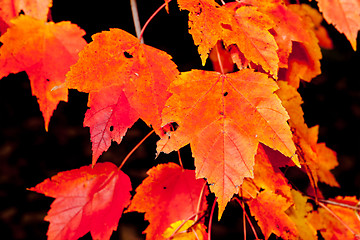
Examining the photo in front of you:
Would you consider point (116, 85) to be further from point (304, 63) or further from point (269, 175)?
point (304, 63)

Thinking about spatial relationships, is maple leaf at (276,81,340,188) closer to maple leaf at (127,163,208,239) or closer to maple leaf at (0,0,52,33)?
maple leaf at (127,163,208,239)

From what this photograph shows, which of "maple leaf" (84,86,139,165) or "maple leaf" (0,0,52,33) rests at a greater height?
"maple leaf" (0,0,52,33)

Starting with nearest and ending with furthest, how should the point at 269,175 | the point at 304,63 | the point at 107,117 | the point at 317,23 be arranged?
1. the point at 107,117
2. the point at 269,175
3. the point at 304,63
4. the point at 317,23

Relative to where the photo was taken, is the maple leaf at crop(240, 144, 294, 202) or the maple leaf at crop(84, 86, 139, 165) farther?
the maple leaf at crop(240, 144, 294, 202)

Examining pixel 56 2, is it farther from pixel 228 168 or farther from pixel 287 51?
pixel 228 168

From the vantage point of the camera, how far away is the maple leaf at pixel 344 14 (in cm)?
72

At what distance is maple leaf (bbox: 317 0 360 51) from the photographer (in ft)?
2.36

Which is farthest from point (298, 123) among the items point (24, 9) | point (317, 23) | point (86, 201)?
point (24, 9)

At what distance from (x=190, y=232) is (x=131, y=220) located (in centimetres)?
112

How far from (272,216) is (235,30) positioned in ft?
1.28

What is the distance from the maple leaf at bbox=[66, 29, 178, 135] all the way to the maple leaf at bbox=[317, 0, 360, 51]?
36 cm

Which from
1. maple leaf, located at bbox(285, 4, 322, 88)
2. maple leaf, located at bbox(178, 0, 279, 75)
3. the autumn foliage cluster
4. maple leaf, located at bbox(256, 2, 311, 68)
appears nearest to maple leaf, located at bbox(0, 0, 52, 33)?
the autumn foliage cluster

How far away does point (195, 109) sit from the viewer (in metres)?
0.62

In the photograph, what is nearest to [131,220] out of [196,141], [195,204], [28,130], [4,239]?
[4,239]
